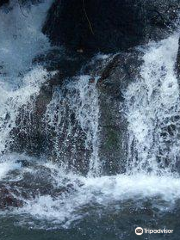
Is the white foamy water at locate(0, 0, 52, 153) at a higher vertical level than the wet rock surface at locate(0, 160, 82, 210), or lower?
higher

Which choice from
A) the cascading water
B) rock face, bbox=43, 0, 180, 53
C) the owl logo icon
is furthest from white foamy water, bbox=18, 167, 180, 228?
rock face, bbox=43, 0, 180, 53

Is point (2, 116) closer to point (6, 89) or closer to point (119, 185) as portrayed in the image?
point (6, 89)

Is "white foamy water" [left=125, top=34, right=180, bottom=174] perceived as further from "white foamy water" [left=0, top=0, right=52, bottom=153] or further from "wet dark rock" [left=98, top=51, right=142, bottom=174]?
"white foamy water" [left=0, top=0, right=52, bottom=153]

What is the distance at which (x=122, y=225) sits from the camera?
5727 mm

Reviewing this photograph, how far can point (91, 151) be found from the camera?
6.95m

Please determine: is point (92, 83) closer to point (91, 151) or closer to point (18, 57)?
point (91, 151)

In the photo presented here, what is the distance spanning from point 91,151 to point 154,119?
39.6 inches

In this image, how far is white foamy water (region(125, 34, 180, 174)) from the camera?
675 cm

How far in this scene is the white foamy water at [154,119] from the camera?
266 inches

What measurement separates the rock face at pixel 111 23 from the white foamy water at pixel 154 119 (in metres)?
0.92

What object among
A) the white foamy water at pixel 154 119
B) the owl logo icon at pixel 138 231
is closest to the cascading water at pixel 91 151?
the white foamy water at pixel 154 119

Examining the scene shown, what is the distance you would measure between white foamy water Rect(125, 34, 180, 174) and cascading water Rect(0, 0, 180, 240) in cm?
1

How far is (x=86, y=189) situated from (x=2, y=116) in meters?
1.89

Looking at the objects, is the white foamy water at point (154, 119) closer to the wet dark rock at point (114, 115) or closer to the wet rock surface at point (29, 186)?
the wet dark rock at point (114, 115)
